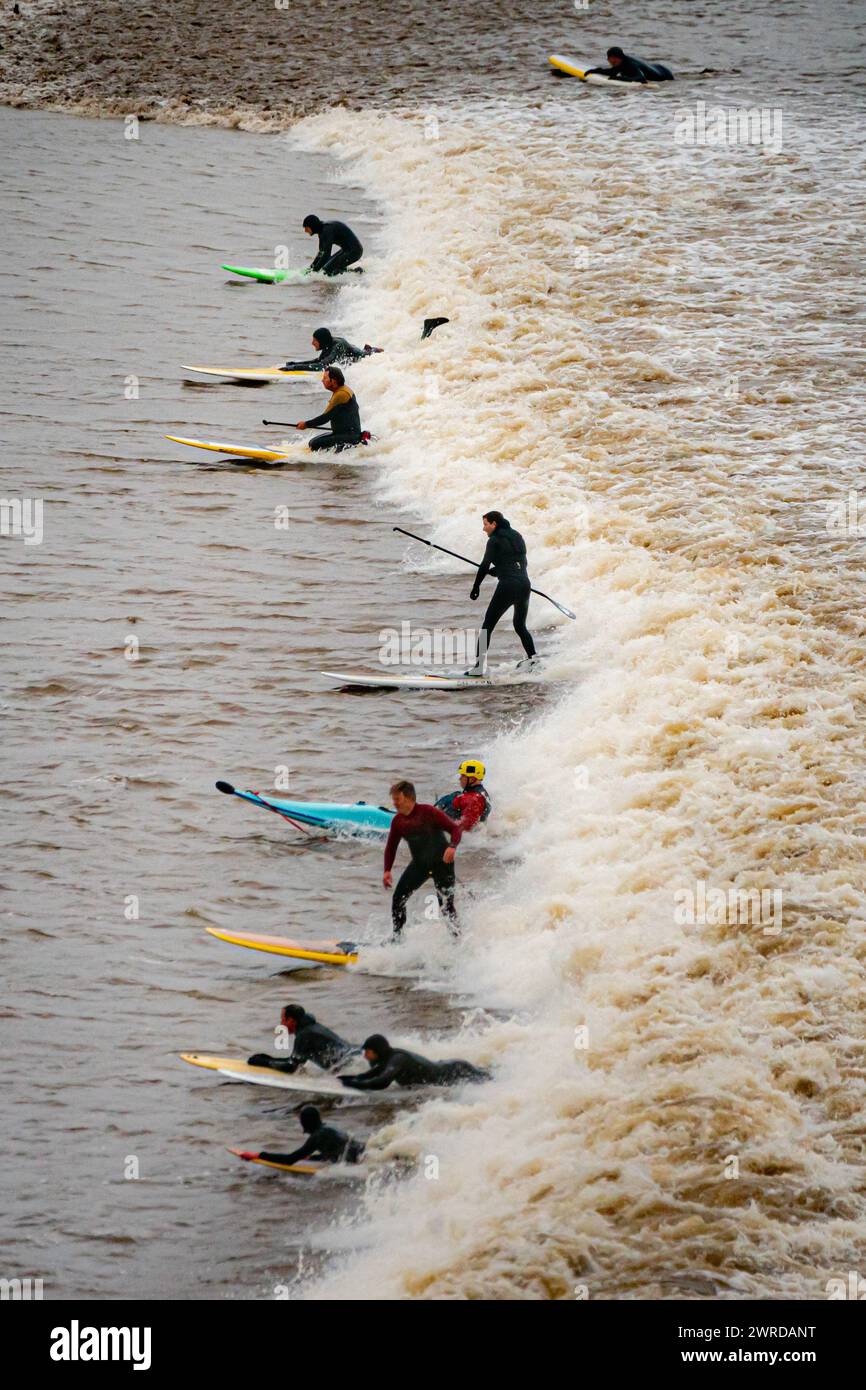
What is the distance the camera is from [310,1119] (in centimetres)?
933

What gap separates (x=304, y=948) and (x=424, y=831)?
47.8 inches

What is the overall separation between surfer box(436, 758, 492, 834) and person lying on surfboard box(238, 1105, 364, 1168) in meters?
3.60

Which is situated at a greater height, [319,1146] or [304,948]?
[304,948]

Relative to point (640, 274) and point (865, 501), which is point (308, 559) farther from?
point (640, 274)

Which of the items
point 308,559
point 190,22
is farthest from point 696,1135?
point 190,22

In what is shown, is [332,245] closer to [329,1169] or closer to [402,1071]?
[402,1071]

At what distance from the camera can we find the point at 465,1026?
10555 mm

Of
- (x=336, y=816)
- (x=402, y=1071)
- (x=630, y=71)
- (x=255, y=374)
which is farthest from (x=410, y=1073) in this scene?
(x=630, y=71)

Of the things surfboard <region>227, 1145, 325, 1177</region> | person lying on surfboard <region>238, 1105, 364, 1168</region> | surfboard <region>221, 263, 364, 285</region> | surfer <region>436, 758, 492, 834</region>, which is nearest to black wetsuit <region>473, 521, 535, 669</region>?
surfer <region>436, 758, 492, 834</region>

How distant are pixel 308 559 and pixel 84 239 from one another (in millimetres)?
13162

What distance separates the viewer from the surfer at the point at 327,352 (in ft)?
73.0

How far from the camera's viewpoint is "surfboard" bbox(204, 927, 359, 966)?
11258mm
